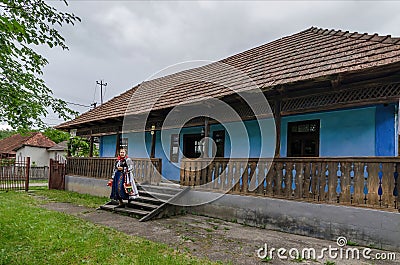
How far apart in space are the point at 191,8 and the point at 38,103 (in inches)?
313

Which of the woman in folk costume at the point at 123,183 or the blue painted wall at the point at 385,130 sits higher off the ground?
the blue painted wall at the point at 385,130

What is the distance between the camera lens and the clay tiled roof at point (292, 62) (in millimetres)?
6191

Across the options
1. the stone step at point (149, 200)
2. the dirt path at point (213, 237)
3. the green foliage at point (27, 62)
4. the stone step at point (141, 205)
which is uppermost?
the green foliage at point (27, 62)

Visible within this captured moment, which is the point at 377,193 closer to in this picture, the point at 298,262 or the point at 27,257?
the point at 298,262

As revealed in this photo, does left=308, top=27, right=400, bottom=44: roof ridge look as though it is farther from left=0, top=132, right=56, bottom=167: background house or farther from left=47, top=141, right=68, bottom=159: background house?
left=0, top=132, right=56, bottom=167: background house

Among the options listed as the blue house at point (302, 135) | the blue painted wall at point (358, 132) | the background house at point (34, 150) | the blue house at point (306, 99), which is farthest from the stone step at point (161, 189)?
the background house at point (34, 150)

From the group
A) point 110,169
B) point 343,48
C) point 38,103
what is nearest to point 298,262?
point 38,103

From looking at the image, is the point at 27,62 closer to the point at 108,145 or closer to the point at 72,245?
the point at 72,245

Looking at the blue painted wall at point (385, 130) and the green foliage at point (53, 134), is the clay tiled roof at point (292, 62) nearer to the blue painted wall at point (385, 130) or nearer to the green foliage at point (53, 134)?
the blue painted wall at point (385, 130)

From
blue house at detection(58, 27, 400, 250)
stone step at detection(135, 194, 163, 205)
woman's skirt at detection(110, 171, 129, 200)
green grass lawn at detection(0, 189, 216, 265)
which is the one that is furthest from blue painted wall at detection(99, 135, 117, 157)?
green grass lawn at detection(0, 189, 216, 265)

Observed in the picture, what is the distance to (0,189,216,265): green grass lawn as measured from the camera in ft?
14.8

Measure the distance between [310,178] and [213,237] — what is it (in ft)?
8.21

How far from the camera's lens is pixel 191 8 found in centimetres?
1080

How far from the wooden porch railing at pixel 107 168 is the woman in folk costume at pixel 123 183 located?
48.9 inches
